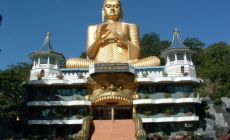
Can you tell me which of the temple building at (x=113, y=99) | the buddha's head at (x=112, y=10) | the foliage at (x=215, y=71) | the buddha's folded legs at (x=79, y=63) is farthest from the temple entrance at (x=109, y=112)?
the foliage at (x=215, y=71)

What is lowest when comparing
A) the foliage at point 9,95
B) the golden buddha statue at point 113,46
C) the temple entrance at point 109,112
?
the temple entrance at point 109,112

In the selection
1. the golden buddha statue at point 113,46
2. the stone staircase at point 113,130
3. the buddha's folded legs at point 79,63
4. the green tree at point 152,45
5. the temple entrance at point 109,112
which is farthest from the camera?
the green tree at point 152,45

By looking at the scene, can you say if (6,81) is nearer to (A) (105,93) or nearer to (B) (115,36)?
(A) (105,93)

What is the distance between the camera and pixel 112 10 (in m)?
32.8

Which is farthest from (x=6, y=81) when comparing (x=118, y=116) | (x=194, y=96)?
(x=194, y=96)

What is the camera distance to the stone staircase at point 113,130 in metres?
21.3

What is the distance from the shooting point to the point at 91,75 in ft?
84.7

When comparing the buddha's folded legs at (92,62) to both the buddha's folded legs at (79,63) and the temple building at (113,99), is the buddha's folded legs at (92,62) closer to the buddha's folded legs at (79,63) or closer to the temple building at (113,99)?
the buddha's folded legs at (79,63)

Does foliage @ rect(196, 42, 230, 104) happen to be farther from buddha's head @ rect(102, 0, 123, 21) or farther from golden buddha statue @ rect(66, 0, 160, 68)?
buddha's head @ rect(102, 0, 123, 21)

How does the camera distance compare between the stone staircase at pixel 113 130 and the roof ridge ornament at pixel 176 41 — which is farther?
the roof ridge ornament at pixel 176 41

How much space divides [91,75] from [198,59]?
95.9 ft

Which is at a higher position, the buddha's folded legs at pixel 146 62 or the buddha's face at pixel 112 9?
the buddha's face at pixel 112 9

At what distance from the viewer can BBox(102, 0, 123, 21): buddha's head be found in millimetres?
32750

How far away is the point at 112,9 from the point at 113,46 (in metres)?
4.65
